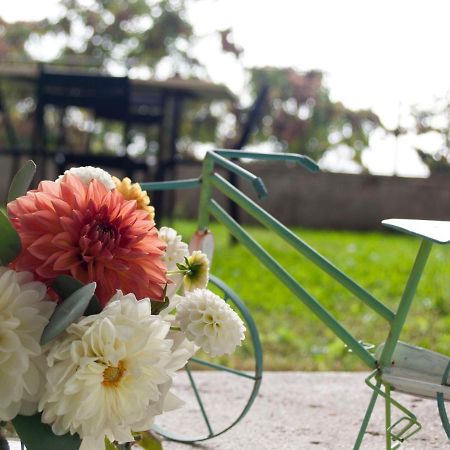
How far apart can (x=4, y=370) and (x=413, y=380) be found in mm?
697

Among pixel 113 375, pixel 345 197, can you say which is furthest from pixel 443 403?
pixel 345 197

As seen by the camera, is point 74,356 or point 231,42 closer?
point 74,356

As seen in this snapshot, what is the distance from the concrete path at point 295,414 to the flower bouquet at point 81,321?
100 centimetres

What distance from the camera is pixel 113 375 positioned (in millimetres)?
758

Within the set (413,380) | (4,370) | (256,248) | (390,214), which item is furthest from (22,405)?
(390,214)

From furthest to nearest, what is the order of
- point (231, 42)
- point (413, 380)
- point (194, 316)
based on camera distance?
1. point (231, 42)
2. point (413, 380)
3. point (194, 316)

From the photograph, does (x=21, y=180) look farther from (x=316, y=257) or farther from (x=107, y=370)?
(x=316, y=257)

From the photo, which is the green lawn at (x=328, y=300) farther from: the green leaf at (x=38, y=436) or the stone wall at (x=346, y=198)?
the stone wall at (x=346, y=198)

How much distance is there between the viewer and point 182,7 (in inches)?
432

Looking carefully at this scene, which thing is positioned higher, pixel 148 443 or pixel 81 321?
pixel 81 321

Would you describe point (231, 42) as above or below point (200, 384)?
above

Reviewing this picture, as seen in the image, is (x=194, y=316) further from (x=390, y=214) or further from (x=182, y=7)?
(x=182, y=7)

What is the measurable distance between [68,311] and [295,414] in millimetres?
1386

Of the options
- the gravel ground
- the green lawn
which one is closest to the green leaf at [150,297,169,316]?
the gravel ground
